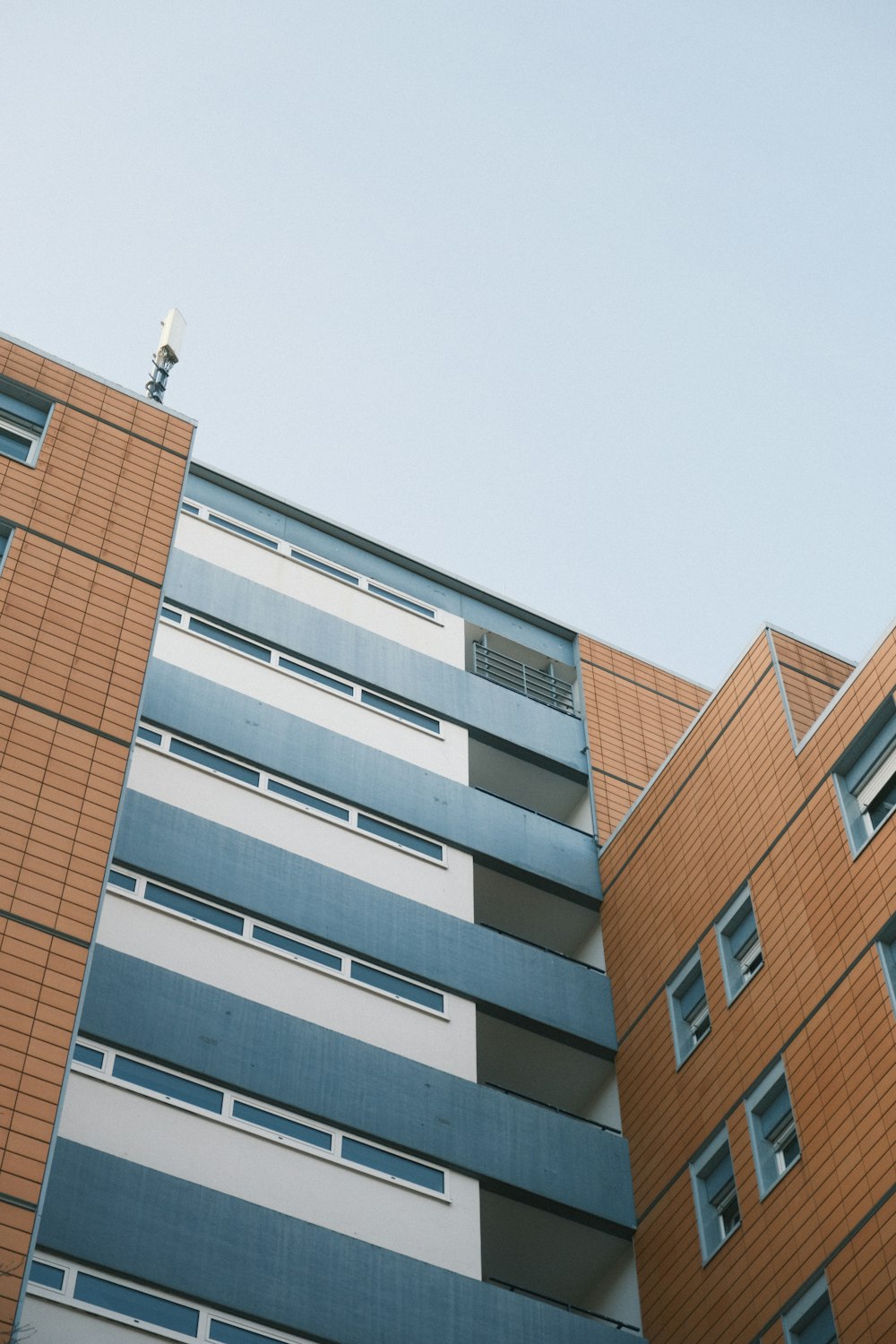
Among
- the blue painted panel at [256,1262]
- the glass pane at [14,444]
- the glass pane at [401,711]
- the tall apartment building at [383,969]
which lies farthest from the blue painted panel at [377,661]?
the blue painted panel at [256,1262]

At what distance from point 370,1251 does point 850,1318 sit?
6.69 metres

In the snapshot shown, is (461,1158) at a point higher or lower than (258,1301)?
higher

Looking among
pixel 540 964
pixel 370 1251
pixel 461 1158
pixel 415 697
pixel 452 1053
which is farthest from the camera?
pixel 415 697

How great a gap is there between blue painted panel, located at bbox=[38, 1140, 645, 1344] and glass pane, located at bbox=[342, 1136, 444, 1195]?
1556 mm

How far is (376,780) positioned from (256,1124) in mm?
8375

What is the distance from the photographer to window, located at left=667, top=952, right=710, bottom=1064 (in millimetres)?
25422

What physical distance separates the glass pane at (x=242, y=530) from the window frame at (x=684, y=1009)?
13.2m

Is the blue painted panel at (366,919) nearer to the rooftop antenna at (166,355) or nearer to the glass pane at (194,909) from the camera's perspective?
the glass pane at (194,909)

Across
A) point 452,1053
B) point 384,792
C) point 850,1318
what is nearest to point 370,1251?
point 452,1053

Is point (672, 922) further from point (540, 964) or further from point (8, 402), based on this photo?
point (8, 402)

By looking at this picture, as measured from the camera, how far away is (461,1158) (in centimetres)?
2436

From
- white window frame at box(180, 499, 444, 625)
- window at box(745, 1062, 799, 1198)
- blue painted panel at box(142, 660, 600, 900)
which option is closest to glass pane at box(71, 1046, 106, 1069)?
blue painted panel at box(142, 660, 600, 900)

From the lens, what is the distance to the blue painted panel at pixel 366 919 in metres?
25.9

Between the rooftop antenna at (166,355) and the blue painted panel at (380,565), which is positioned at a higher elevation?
the rooftop antenna at (166,355)
